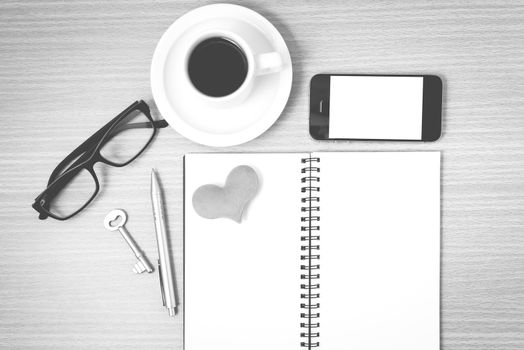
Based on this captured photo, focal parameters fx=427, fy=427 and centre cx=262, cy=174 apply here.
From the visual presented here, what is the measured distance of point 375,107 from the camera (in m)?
0.60

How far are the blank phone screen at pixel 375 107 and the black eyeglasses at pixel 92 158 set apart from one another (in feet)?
0.80

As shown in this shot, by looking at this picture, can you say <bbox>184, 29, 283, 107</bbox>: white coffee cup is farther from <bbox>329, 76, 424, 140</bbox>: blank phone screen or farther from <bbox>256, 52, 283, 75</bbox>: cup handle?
<bbox>329, 76, 424, 140</bbox>: blank phone screen

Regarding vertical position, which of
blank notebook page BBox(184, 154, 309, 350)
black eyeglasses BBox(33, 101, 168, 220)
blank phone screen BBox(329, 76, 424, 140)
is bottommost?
blank notebook page BBox(184, 154, 309, 350)

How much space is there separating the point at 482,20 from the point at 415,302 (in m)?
0.41

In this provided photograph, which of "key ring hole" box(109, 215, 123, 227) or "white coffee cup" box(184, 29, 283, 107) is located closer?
"white coffee cup" box(184, 29, 283, 107)

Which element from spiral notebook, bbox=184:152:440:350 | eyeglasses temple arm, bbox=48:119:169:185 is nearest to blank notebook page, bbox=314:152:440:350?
spiral notebook, bbox=184:152:440:350

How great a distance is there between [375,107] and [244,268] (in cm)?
29

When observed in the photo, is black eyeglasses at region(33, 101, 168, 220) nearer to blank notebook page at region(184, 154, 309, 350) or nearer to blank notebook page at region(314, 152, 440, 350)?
blank notebook page at region(184, 154, 309, 350)

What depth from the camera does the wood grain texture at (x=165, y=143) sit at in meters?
0.60

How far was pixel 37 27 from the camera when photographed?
60 cm

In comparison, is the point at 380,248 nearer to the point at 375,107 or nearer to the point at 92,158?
the point at 375,107

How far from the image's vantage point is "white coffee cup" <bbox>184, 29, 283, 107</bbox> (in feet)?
1.65

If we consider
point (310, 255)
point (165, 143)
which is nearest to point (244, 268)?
point (310, 255)

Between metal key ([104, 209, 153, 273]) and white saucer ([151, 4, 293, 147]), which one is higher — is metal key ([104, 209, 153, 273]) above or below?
below
